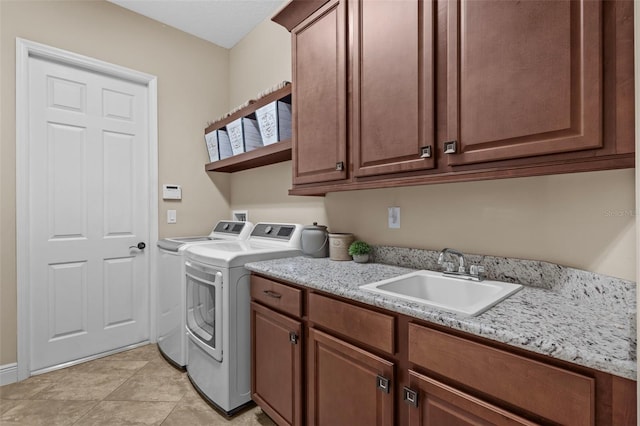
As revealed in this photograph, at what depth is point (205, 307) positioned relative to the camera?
6.15 feet

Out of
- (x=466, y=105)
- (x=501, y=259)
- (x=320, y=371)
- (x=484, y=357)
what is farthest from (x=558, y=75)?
(x=320, y=371)

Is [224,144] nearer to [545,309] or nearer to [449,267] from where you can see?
[449,267]

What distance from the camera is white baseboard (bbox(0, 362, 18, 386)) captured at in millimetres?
2000

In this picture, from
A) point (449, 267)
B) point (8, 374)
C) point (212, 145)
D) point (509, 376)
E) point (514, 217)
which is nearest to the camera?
point (509, 376)

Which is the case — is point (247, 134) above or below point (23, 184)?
above

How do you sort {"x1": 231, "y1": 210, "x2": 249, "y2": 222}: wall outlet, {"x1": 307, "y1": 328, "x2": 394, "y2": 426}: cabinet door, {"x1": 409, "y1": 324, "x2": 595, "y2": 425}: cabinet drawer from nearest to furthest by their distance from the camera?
{"x1": 409, "y1": 324, "x2": 595, "y2": 425}: cabinet drawer → {"x1": 307, "y1": 328, "x2": 394, "y2": 426}: cabinet door → {"x1": 231, "y1": 210, "x2": 249, "y2": 222}: wall outlet

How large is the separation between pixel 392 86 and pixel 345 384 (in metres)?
1.25

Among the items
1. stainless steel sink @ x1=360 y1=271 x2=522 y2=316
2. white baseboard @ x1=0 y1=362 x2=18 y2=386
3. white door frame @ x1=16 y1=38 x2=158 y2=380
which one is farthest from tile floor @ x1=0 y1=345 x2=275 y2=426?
stainless steel sink @ x1=360 y1=271 x2=522 y2=316

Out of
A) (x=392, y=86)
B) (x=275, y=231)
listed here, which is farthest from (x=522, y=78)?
(x=275, y=231)

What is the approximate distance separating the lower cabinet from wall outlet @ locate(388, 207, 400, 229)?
0.65 meters

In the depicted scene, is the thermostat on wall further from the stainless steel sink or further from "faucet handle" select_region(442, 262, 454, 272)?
"faucet handle" select_region(442, 262, 454, 272)

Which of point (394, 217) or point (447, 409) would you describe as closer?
point (447, 409)

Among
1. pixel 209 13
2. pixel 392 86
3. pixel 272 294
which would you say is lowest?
pixel 272 294

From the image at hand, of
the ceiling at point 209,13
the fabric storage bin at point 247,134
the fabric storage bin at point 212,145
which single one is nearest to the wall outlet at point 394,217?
the fabric storage bin at point 247,134
